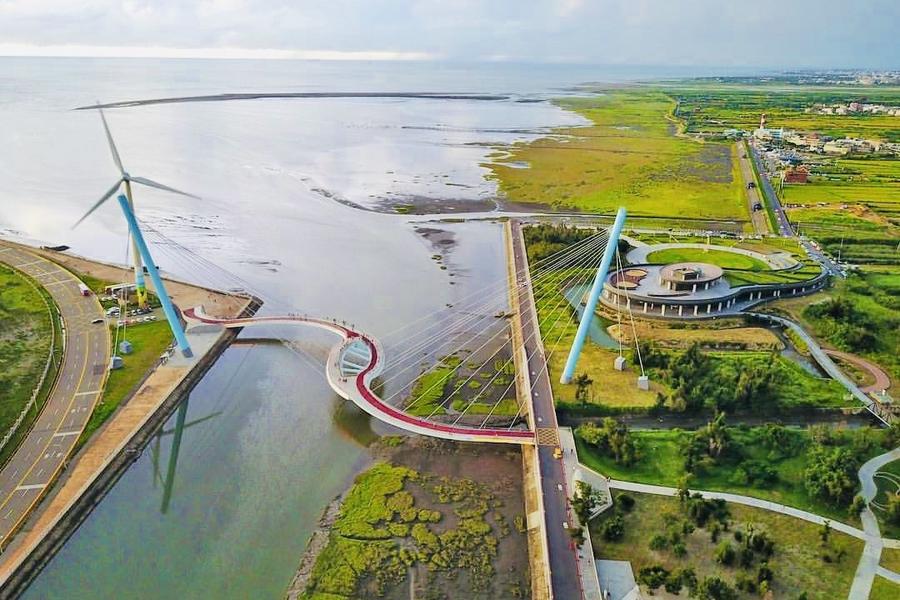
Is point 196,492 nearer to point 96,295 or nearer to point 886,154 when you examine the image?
point 96,295

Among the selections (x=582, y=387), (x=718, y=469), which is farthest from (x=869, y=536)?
(x=582, y=387)

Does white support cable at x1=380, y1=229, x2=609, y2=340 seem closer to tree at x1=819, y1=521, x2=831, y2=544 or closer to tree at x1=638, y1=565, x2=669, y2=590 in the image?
tree at x1=638, y1=565, x2=669, y2=590

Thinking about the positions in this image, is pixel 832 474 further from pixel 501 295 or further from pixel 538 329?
pixel 501 295

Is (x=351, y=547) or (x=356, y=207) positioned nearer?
(x=351, y=547)

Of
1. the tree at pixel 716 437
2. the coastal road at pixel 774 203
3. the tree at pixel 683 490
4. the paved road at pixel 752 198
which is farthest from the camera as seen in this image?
the paved road at pixel 752 198

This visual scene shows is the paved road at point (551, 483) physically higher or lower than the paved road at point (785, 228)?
higher

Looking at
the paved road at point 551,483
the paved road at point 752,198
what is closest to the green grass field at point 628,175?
the paved road at point 752,198

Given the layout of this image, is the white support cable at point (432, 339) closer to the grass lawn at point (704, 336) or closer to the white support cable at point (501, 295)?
the white support cable at point (501, 295)

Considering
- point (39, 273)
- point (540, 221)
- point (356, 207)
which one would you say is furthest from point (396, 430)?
point (356, 207)
